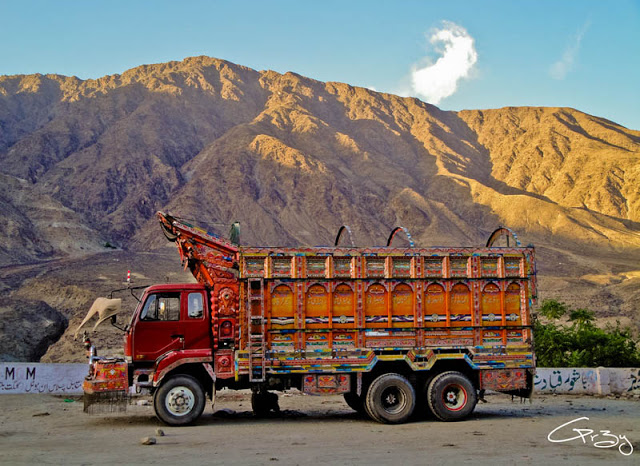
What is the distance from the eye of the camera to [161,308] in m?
13.0

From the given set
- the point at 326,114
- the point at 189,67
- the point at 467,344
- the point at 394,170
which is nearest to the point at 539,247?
the point at 394,170

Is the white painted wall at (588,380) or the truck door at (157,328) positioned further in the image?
the white painted wall at (588,380)

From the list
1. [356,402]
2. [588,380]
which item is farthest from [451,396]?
[588,380]

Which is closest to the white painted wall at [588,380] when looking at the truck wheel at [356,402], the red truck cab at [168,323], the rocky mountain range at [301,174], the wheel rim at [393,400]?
the truck wheel at [356,402]

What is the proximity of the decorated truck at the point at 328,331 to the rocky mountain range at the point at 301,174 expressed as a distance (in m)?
34.3

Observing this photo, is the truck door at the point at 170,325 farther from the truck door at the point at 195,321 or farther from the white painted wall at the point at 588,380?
the white painted wall at the point at 588,380

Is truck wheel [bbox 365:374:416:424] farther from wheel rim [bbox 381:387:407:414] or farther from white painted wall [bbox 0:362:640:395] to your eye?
white painted wall [bbox 0:362:640:395]

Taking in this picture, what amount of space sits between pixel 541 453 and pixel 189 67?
5572 inches

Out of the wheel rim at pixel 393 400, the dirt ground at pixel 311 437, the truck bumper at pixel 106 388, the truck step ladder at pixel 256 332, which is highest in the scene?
the truck step ladder at pixel 256 332

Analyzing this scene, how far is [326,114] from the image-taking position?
12475cm

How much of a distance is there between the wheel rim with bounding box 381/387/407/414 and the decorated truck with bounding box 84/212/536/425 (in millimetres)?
20

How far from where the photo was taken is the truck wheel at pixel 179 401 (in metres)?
12.7

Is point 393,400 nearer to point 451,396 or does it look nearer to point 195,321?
point 451,396

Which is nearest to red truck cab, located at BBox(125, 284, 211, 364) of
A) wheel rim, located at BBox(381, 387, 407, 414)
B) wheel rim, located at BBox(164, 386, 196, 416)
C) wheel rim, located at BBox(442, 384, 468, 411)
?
wheel rim, located at BBox(164, 386, 196, 416)
